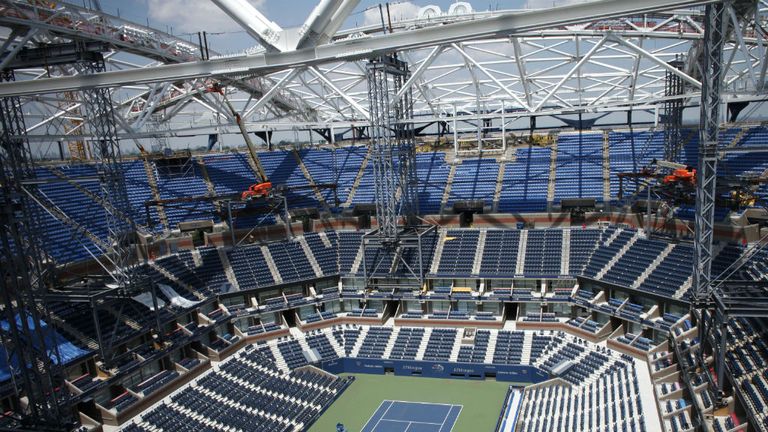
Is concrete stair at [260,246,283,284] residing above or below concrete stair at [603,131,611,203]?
below

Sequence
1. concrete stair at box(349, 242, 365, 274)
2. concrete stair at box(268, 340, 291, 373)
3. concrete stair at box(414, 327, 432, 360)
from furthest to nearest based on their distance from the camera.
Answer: concrete stair at box(349, 242, 365, 274)
concrete stair at box(414, 327, 432, 360)
concrete stair at box(268, 340, 291, 373)

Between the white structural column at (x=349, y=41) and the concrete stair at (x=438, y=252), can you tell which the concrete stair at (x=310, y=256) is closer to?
the concrete stair at (x=438, y=252)

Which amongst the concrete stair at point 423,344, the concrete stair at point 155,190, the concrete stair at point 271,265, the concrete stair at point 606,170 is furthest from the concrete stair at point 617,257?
the concrete stair at point 155,190

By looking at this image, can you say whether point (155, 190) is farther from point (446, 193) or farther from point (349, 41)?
point (349, 41)

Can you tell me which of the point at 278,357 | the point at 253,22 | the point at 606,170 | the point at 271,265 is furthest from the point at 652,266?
the point at 253,22

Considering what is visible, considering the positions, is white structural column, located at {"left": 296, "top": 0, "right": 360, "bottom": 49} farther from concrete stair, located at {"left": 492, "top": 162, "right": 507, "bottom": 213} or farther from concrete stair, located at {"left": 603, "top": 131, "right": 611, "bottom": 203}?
concrete stair, located at {"left": 603, "top": 131, "right": 611, "bottom": 203}

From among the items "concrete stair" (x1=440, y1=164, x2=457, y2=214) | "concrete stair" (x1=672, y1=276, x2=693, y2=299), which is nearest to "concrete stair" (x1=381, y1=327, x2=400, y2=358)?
"concrete stair" (x1=440, y1=164, x2=457, y2=214)

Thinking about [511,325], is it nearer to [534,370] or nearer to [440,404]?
[534,370]
